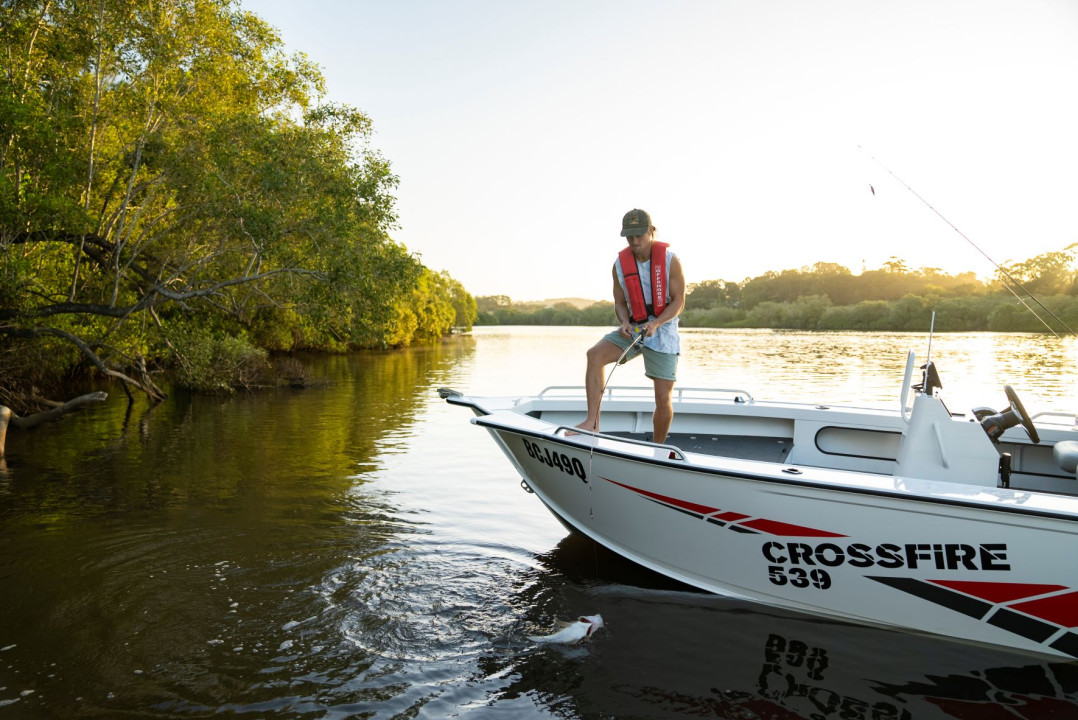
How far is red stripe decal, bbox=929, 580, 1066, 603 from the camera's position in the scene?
395cm

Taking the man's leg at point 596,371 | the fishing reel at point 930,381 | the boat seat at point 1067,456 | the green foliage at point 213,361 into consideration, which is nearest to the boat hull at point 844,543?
the man's leg at point 596,371

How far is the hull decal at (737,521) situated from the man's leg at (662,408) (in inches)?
36.6

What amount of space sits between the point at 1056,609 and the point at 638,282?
348cm

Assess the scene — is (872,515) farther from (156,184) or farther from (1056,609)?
(156,184)

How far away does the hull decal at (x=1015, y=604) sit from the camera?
394 cm

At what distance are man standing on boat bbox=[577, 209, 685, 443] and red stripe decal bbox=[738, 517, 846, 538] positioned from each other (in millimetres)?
1406

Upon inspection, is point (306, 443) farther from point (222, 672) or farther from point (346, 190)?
point (222, 672)

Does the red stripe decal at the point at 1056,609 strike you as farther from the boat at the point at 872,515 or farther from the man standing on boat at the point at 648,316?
the man standing on boat at the point at 648,316

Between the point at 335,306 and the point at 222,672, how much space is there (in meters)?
10.7

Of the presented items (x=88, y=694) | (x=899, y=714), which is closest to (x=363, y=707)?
(x=88, y=694)

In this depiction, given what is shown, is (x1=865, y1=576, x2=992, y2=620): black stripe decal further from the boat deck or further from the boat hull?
the boat deck

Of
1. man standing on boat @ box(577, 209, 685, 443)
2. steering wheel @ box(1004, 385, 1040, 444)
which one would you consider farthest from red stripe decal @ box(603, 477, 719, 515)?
steering wheel @ box(1004, 385, 1040, 444)

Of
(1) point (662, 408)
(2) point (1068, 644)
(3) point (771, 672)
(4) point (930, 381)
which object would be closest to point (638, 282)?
(1) point (662, 408)

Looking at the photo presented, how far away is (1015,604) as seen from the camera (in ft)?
13.3
